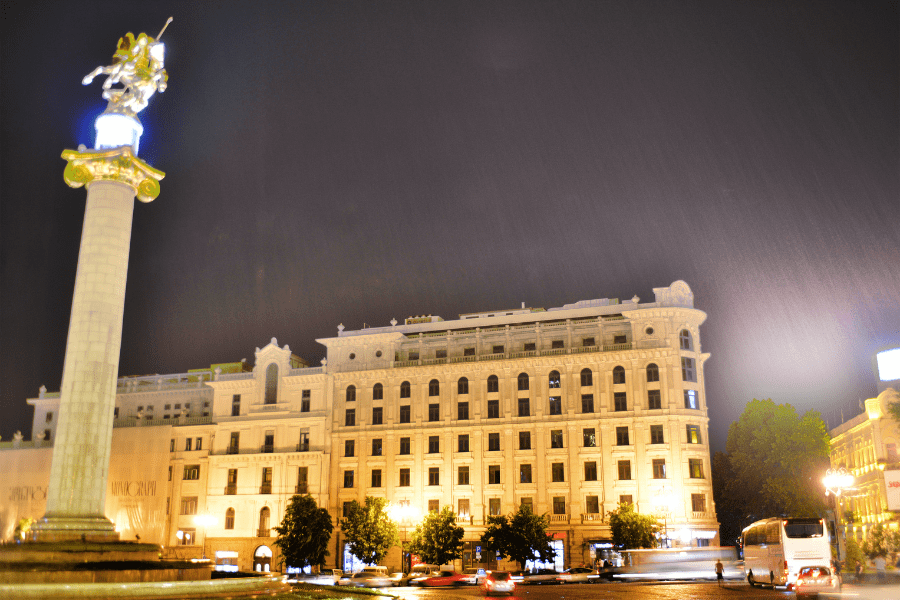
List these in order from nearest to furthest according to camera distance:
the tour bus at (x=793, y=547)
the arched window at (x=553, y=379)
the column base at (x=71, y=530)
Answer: the column base at (x=71, y=530) < the tour bus at (x=793, y=547) < the arched window at (x=553, y=379)

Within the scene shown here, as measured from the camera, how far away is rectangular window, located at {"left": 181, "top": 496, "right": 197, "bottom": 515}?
75.9m

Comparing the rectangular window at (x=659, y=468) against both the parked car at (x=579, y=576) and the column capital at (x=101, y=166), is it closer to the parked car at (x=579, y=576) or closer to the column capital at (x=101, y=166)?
the parked car at (x=579, y=576)

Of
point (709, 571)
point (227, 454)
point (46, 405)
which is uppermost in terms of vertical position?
point (46, 405)

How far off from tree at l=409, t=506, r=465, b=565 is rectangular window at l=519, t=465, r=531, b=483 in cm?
784

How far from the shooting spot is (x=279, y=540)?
210ft

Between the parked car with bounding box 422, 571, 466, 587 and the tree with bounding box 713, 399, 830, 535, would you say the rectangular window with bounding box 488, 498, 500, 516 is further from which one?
the tree with bounding box 713, 399, 830, 535

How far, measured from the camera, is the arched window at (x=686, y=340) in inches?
2685

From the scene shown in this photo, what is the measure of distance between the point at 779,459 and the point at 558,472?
19.1 m

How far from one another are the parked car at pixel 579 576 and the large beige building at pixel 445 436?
717cm

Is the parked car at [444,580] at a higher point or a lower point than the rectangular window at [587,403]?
lower

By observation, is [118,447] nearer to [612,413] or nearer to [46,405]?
[46,405]

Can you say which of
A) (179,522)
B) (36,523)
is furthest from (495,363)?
(36,523)

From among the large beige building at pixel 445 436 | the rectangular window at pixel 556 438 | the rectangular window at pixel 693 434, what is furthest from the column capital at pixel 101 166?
the rectangular window at pixel 693 434

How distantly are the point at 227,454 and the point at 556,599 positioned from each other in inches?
1951
